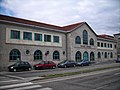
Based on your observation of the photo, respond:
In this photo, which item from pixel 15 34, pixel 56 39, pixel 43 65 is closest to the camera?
pixel 43 65

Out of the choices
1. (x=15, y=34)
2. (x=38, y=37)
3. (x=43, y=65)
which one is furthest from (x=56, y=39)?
(x=15, y=34)

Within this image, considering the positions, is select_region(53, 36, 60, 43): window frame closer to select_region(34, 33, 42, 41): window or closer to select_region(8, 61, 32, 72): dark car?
select_region(34, 33, 42, 41): window

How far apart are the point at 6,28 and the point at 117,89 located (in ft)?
71.7

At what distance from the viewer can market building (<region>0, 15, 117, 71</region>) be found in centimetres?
2658

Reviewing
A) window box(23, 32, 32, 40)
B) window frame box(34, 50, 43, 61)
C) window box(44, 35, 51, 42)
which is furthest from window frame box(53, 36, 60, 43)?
window box(23, 32, 32, 40)

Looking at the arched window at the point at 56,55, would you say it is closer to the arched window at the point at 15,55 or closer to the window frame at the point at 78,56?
the window frame at the point at 78,56

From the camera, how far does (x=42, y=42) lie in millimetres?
32062

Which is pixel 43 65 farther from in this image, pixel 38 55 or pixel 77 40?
pixel 77 40

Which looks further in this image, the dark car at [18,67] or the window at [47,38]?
the window at [47,38]

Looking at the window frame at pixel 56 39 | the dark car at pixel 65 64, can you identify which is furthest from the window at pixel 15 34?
the dark car at pixel 65 64

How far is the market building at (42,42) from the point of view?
26.6 metres

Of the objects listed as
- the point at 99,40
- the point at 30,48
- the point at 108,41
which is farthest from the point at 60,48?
the point at 108,41

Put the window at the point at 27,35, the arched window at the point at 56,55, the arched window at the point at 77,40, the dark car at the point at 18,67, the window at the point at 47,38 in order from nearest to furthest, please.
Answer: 1. the dark car at the point at 18,67
2. the window at the point at 27,35
3. the window at the point at 47,38
4. the arched window at the point at 56,55
5. the arched window at the point at 77,40

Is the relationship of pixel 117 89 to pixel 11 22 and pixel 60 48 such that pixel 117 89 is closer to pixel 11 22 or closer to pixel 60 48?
pixel 11 22
